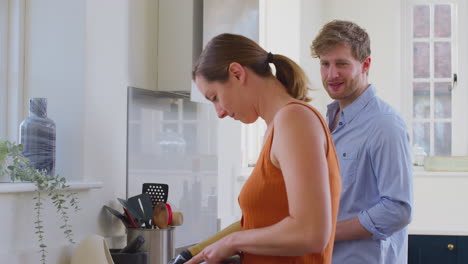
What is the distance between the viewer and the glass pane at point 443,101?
223 inches

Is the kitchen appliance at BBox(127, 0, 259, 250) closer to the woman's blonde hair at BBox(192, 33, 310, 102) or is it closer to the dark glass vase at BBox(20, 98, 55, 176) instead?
the dark glass vase at BBox(20, 98, 55, 176)

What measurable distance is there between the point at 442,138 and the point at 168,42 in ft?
12.3

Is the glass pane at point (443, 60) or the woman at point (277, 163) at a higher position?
the glass pane at point (443, 60)

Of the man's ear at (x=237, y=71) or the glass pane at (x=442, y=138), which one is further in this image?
the glass pane at (x=442, y=138)

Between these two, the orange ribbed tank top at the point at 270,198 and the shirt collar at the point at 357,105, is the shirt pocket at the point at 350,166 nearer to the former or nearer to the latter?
the shirt collar at the point at 357,105

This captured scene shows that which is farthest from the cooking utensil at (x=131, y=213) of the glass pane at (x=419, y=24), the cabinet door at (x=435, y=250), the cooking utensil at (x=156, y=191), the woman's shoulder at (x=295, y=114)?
the glass pane at (x=419, y=24)

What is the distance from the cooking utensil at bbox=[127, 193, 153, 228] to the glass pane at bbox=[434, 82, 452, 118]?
4028 millimetres

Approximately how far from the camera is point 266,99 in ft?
4.50

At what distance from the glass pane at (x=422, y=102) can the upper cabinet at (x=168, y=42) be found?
3.59 metres

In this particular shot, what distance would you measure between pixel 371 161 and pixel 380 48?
3.80 metres

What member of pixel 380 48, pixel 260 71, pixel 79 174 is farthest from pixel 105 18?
pixel 380 48

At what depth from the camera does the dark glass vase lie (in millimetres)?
1905

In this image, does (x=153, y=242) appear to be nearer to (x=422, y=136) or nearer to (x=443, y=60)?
(x=422, y=136)

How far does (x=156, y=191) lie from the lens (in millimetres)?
2271
